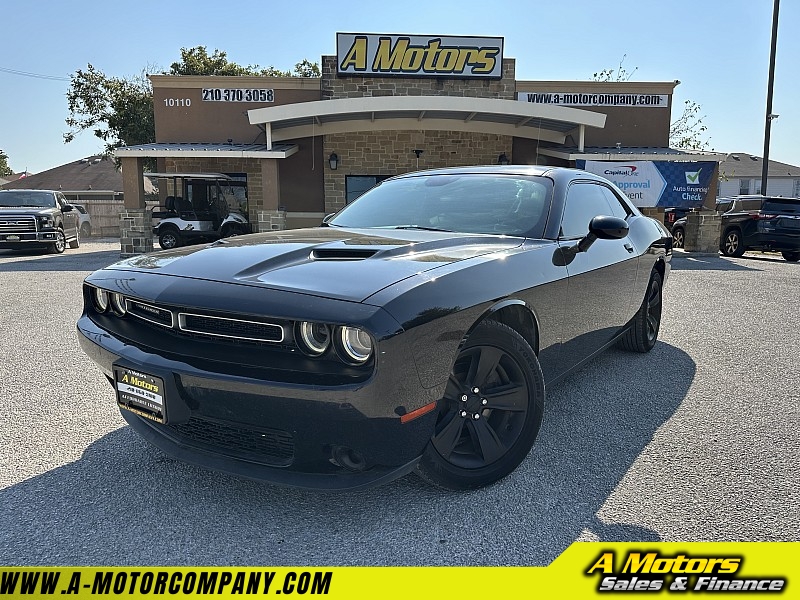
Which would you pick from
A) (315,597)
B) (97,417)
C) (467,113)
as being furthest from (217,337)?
(467,113)

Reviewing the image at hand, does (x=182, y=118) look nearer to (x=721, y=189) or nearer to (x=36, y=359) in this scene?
(x=36, y=359)

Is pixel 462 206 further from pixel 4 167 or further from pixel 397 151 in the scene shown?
pixel 4 167

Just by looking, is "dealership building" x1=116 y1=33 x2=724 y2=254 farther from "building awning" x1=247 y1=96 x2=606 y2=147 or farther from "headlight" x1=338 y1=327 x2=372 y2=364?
"headlight" x1=338 y1=327 x2=372 y2=364

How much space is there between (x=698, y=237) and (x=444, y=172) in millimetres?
13673

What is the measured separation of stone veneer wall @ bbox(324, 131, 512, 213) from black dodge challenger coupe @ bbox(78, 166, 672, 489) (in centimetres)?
1514

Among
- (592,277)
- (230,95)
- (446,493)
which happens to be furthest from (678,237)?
(446,493)

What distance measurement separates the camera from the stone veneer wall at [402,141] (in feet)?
57.9

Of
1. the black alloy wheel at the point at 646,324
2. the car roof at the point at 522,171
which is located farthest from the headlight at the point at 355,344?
the black alloy wheel at the point at 646,324

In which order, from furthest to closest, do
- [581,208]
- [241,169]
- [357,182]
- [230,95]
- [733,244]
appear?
[357,182] < [241,169] < [230,95] < [733,244] < [581,208]

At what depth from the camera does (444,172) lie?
4027mm

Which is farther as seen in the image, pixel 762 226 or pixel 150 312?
pixel 762 226

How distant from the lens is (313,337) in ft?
6.77

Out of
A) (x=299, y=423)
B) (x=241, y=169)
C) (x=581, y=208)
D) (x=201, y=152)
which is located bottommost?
(x=299, y=423)

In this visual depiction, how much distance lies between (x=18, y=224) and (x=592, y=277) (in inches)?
607
